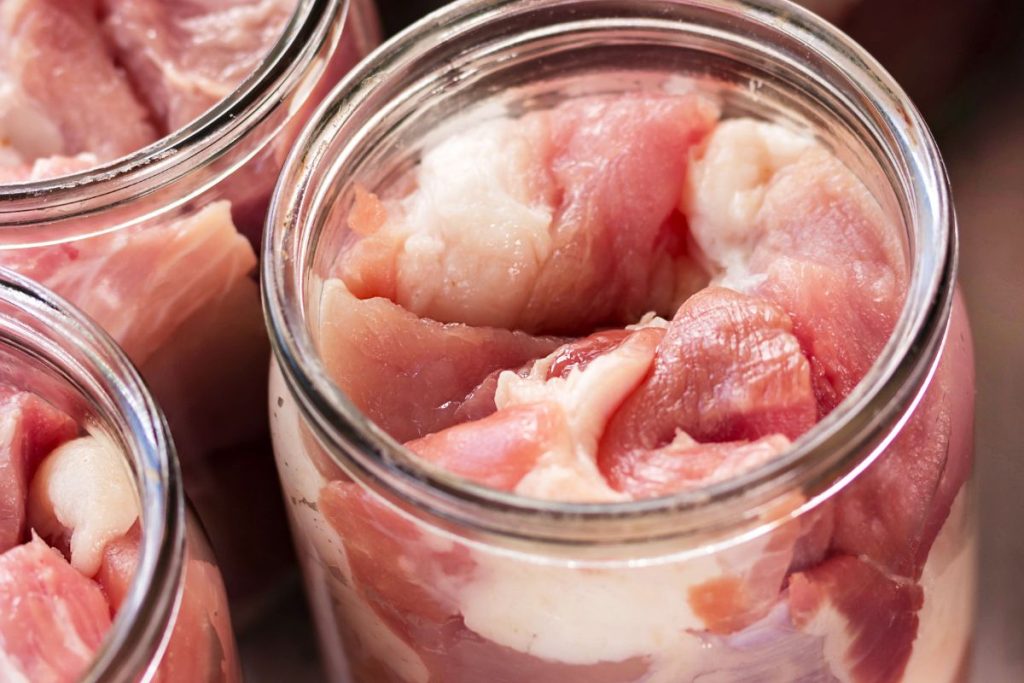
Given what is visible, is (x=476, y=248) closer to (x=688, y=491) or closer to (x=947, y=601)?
(x=688, y=491)

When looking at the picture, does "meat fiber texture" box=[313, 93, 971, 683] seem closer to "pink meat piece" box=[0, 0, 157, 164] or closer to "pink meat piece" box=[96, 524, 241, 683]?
"pink meat piece" box=[96, 524, 241, 683]

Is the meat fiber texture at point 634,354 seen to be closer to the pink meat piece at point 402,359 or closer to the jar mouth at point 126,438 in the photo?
the pink meat piece at point 402,359

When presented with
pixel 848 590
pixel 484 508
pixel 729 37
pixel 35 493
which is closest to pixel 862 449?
pixel 848 590

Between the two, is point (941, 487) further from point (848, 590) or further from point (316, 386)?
point (316, 386)

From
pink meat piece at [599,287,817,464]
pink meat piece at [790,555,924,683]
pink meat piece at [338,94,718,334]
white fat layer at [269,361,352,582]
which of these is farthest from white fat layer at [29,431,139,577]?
pink meat piece at [790,555,924,683]

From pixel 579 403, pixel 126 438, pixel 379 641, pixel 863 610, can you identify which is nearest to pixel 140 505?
pixel 126 438

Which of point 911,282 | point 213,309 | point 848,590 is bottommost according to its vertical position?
point 848,590
